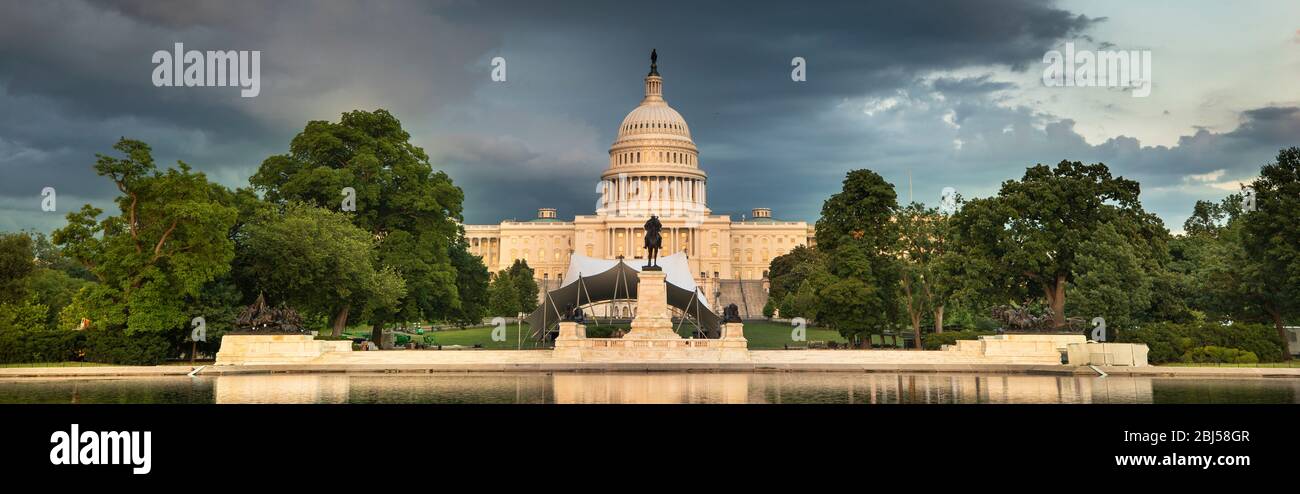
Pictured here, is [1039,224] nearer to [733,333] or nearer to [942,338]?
[942,338]

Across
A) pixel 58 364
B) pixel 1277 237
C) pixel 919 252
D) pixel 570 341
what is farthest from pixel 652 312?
pixel 1277 237

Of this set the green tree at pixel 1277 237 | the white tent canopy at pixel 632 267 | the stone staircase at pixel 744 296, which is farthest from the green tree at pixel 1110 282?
the stone staircase at pixel 744 296

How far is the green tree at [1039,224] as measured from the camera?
44969 millimetres

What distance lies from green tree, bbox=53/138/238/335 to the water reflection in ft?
19.4

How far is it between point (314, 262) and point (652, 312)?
13.2 meters

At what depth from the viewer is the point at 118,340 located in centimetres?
3488

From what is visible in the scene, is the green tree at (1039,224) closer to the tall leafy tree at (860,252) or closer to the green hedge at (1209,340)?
the tall leafy tree at (860,252)

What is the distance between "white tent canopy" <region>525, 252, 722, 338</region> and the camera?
5275 centimetres

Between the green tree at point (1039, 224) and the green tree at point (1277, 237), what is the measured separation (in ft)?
22.5

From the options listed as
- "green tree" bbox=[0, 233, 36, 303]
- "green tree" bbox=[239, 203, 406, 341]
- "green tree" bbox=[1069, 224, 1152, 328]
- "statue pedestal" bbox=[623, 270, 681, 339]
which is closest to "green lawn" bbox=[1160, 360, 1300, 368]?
"green tree" bbox=[1069, 224, 1152, 328]
